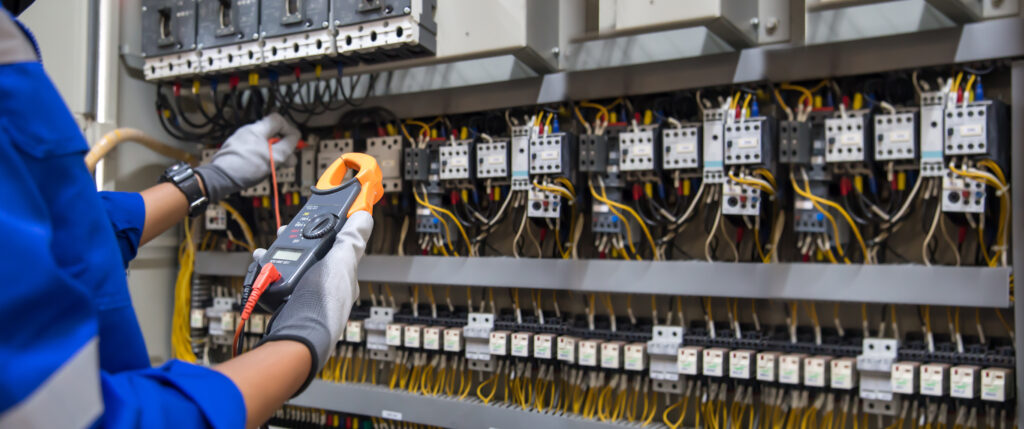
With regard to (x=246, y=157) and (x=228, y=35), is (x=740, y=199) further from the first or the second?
(x=228, y=35)

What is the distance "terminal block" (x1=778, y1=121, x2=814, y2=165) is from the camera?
6.29 ft

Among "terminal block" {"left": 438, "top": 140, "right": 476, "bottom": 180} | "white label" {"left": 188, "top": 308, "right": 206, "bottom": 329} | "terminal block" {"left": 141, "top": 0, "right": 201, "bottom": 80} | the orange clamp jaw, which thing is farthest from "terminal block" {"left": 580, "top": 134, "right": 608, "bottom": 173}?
"white label" {"left": 188, "top": 308, "right": 206, "bottom": 329}

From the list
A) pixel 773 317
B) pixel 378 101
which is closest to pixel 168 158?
pixel 378 101

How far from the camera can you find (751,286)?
1.94 m

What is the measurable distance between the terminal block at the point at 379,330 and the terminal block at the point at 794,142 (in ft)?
4.76

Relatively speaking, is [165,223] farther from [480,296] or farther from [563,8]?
[563,8]

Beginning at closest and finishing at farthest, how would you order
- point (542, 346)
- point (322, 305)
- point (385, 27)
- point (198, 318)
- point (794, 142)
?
point (322, 305) → point (794, 142) → point (385, 27) → point (542, 346) → point (198, 318)

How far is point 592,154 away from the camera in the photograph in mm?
2154

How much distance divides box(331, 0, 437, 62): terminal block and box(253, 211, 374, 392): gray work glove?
0.98 m

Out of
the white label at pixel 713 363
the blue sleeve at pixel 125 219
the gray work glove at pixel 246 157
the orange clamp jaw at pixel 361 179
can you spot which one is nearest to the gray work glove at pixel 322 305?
the orange clamp jaw at pixel 361 179

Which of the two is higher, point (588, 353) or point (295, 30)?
point (295, 30)

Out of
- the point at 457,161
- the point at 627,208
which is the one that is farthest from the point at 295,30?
the point at 627,208

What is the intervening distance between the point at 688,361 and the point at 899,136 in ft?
2.74

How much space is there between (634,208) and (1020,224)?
3.29 feet
